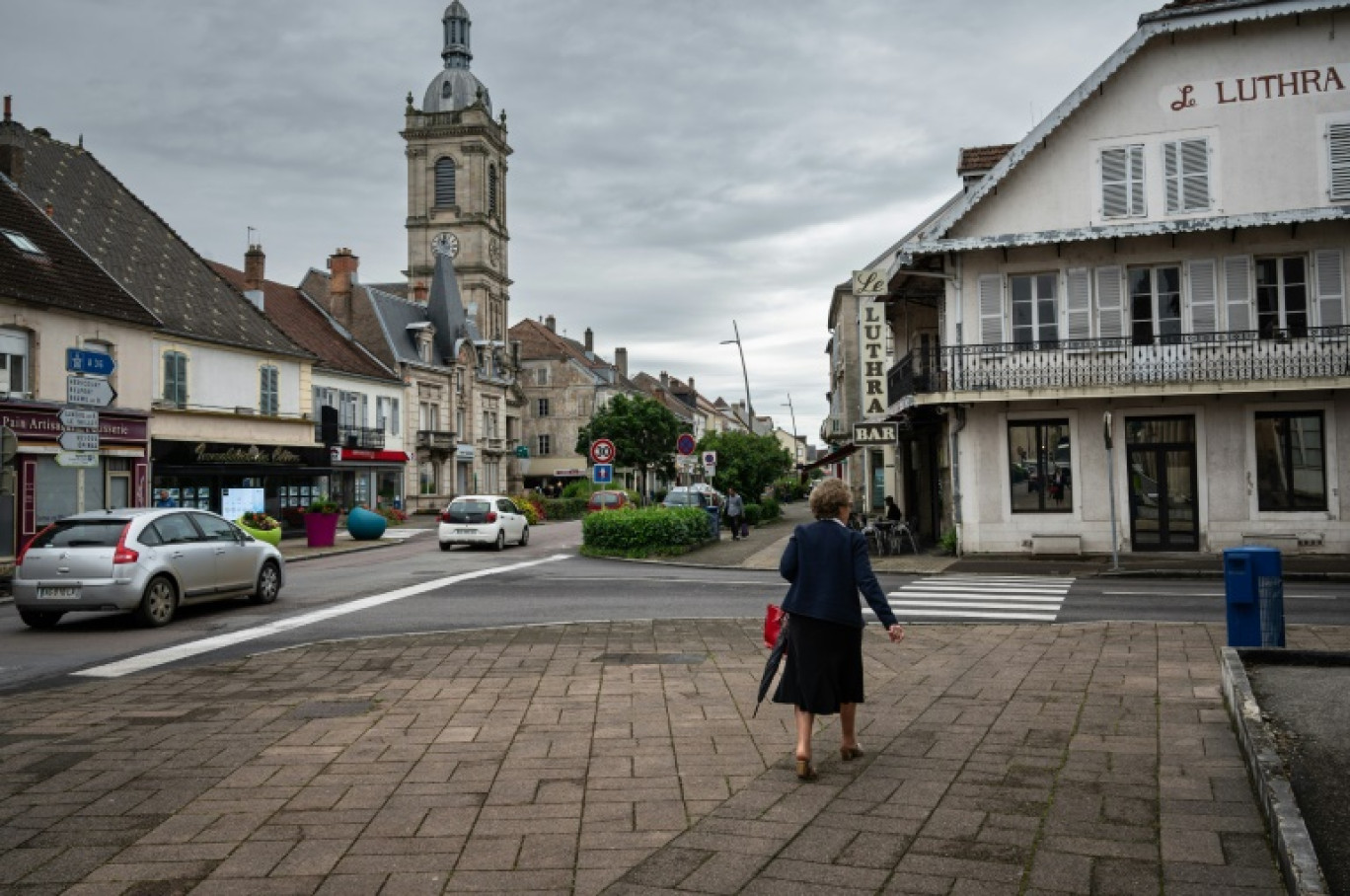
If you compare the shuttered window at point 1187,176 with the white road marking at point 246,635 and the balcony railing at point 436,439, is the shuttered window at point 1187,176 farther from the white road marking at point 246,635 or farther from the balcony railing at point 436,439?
the balcony railing at point 436,439

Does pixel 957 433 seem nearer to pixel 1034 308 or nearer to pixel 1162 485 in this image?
pixel 1034 308

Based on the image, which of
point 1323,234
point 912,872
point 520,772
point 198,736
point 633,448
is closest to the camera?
point 912,872

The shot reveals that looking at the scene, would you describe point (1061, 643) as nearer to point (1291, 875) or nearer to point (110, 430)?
point (1291, 875)

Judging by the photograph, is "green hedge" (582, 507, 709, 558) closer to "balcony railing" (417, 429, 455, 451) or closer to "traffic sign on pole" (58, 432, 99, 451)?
"traffic sign on pole" (58, 432, 99, 451)

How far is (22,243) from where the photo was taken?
999 inches

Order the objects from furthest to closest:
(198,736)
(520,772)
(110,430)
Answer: (110,430)
(198,736)
(520,772)

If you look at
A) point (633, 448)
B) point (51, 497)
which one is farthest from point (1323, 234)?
point (633, 448)

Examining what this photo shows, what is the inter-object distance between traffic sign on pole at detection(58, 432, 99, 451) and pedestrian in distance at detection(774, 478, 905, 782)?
44.9ft

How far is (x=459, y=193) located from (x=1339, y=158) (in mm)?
68185

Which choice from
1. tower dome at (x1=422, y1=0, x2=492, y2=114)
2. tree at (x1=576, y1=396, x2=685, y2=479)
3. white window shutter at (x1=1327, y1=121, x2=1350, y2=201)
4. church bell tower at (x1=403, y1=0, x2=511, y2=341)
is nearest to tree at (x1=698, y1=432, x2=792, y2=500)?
tree at (x1=576, y1=396, x2=685, y2=479)

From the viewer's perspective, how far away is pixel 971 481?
22.9m

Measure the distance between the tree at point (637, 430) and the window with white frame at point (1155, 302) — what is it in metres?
54.0

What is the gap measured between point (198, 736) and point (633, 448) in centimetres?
6848

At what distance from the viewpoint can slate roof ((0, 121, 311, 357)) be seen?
31.1 m
